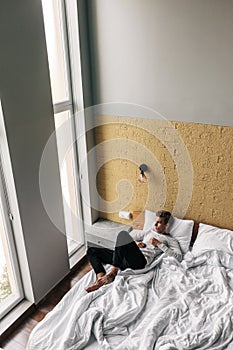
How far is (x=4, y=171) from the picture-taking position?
6.25 feet

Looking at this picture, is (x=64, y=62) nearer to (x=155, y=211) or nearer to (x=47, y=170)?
(x=47, y=170)

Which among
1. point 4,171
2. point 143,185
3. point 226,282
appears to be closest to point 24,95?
point 4,171

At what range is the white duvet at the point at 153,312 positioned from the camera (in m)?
1.67

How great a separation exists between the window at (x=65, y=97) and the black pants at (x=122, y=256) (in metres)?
0.44

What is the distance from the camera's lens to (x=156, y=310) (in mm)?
1845

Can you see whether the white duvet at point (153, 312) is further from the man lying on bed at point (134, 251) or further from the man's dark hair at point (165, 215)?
the man's dark hair at point (165, 215)

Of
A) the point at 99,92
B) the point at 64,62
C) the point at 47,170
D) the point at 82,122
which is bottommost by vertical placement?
the point at 47,170

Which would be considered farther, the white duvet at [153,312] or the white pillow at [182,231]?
the white pillow at [182,231]

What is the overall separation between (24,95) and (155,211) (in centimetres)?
151

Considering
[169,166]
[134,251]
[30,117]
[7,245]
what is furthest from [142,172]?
[7,245]

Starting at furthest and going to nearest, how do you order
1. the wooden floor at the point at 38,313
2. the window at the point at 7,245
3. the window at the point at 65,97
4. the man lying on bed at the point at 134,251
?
the window at the point at 65,97
the man lying on bed at the point at 134,251
the wooden floor at the point at 38,313
the window at the point at 7,245

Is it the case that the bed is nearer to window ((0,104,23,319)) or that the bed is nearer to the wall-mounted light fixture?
window ((0,104,23,319))

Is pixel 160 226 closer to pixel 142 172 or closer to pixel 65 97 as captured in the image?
pixel 142 172

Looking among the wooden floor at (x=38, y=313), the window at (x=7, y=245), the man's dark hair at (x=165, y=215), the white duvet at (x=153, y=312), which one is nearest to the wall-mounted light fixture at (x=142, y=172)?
the man's dark hair at (x=165, y=215)
